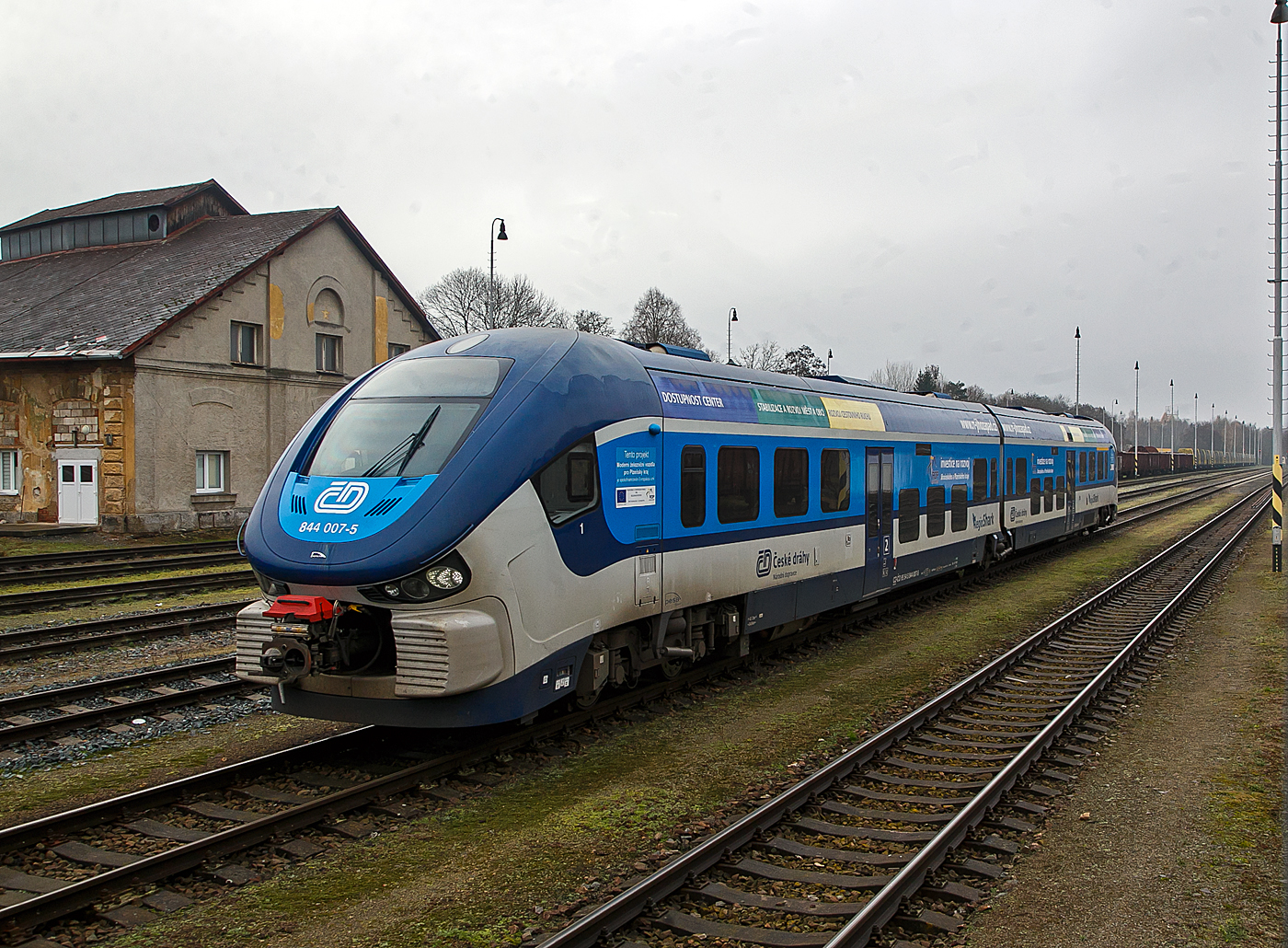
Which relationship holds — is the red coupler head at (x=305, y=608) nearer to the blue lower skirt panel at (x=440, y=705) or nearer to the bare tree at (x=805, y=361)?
the blue lower skirt panel at (x=440, y=705)

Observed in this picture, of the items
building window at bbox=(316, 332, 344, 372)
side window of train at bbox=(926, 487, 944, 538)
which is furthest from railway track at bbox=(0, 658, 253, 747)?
building window at bbox=(316, 332, 344, 372)

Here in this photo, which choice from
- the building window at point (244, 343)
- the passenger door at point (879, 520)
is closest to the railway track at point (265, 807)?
the passenger door at point (879, 520)

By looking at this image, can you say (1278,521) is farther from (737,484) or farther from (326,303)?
(326,303)

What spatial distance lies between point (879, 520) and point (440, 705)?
8271 mm

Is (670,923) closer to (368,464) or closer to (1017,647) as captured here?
(368,464)

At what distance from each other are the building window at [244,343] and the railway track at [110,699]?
21.0 m

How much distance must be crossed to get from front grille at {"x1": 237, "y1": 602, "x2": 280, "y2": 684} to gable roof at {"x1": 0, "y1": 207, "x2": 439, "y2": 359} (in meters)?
21.7

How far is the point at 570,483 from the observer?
786 centimetres

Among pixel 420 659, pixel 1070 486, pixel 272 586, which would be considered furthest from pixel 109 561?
pixel 1070 486

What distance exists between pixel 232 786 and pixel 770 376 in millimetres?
7169

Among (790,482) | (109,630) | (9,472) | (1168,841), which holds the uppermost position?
(790,482)

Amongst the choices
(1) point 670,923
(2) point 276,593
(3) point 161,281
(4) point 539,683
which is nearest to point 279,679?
(2) point 276,593

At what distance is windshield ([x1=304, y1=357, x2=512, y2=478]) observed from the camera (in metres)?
7.38

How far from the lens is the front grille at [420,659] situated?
22.0ft
